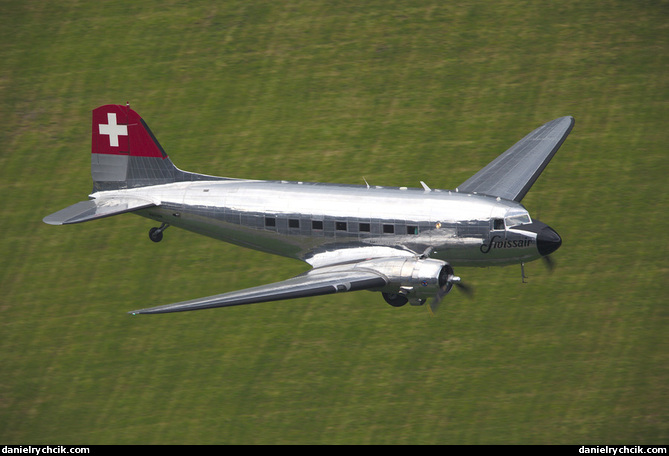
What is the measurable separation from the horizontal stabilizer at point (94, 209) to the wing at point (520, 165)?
47.2ft

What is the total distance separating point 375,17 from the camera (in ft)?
205

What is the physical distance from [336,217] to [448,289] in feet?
18.9

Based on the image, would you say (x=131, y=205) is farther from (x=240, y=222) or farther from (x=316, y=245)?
(x=316, y=245)

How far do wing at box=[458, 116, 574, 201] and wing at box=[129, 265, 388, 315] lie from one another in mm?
7868

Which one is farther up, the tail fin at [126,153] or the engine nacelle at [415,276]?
the tail fin at [126,153]

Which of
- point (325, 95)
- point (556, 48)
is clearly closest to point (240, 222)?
point (325, 95)

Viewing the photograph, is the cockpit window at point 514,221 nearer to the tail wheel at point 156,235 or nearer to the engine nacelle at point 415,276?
the engine nacelle at point 415,276

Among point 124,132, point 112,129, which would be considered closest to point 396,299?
point 124,132

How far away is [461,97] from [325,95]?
23.9 ft

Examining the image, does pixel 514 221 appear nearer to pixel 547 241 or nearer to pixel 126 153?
pixel 547 241

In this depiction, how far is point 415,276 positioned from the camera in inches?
1607

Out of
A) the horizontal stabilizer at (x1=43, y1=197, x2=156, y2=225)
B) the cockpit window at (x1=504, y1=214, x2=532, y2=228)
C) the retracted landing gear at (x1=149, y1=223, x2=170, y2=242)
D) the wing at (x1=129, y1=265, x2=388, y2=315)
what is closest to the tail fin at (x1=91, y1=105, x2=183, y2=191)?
the horizontal stabilizer at (x1=43, y1=197, x2=156, y2=225)

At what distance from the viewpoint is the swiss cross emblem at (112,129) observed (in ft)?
157

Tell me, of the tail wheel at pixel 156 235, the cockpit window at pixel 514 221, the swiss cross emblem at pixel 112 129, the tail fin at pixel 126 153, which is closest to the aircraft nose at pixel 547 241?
the cockpit window at pixel 514 221
